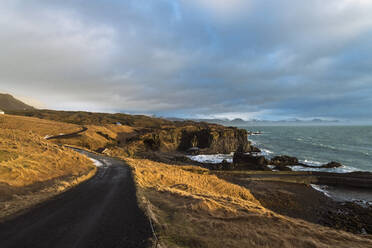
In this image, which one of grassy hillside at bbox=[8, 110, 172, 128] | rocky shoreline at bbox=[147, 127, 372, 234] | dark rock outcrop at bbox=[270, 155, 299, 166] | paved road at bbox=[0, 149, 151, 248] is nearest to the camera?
paved road at bbox=[0, 149, 151, 248]

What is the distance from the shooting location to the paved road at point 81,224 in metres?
5.98

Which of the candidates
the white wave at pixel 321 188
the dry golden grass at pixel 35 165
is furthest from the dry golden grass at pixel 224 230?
the white wave at pixel 321 188

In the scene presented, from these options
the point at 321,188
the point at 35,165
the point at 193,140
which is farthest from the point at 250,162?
the point at 35,165

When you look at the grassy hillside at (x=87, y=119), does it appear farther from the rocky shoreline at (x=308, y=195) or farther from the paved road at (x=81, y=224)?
the paved road at (x=81, y=224)

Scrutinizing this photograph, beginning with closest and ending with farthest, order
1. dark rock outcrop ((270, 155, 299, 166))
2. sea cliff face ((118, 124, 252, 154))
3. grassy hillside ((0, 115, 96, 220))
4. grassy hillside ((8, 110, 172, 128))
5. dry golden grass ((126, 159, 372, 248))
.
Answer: dry golden grass ((126, 159, 372, 248)) < grassy hillside ((0, 115, 96, 220)) < dark rock outcrop ((270, 155, 299, 166)) < sea cliff face ((118, 124, 252, 154)) < grassy hillside ((8, 110, 172, 128))

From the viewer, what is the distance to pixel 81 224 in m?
7.29

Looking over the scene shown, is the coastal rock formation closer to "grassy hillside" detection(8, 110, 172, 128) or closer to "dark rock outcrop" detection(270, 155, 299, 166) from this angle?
"dark rock outcrop" detection(270, 155, 299, 166)

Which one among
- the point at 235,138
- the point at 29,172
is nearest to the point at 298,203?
the point at 29,172

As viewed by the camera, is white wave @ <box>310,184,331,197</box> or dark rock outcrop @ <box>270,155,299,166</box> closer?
white wave @ <box>310,184,331,197</box>

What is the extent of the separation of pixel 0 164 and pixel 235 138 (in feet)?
197

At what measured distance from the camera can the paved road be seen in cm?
598

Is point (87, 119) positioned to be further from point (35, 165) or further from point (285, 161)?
point (285, 161)

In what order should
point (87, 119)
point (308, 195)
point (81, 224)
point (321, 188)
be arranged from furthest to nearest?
point (87, 119)
point (321, 188)
point (308, 195)
point (81, 224)

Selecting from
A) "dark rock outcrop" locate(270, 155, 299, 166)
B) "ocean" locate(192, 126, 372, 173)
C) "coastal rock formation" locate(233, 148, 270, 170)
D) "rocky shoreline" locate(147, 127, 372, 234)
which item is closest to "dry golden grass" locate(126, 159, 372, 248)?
"rocky shoreline" locate(147, 127, 372, 234)
